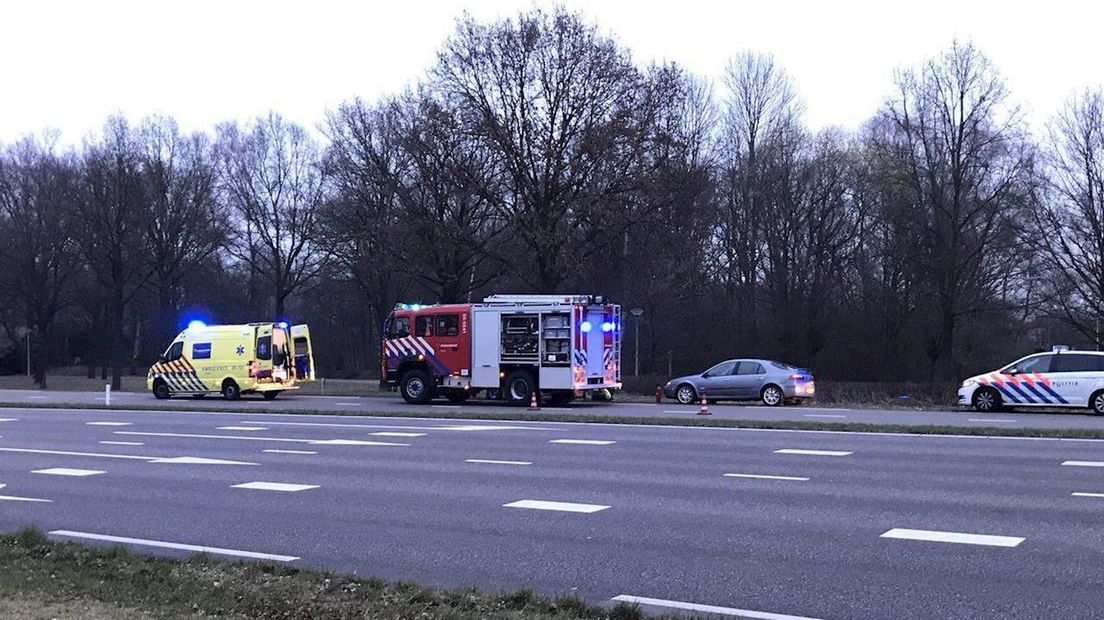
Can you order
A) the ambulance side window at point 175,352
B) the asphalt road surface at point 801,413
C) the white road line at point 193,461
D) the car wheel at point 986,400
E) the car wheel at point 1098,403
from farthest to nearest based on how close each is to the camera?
the ambulance side window at point 175,352
the car wheel at point 986,400
the car wheel at point 1098,403
the asphalt road surface at point 801,413
the white road line at point 193,461

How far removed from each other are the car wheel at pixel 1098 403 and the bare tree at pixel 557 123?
15504 mm

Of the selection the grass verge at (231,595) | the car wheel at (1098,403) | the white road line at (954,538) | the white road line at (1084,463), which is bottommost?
the grass verge at (231,595)

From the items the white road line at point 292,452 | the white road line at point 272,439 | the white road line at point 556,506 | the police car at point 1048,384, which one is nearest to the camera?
the white road line at point 556,506

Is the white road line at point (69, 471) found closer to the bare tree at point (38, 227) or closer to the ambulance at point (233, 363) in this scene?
the ambulance at point (233, 363)

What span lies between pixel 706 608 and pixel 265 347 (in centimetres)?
3090

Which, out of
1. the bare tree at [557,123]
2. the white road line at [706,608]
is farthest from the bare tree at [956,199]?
the white road line at [706,608]

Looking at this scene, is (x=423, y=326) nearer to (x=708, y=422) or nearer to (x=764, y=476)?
(x=708, y=422)

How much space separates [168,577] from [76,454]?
35.4ft

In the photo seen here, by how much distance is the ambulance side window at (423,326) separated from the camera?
1237 inches

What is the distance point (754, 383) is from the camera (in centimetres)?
3108

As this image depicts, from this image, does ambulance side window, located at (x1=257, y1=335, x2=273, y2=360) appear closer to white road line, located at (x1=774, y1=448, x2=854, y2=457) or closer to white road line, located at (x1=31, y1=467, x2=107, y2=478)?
white road line, located at (x1=31, y1=467, x2=107, y2=478)

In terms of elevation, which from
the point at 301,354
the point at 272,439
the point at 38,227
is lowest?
the point at 272,439

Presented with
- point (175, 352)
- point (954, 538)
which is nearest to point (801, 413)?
point (954, 538)

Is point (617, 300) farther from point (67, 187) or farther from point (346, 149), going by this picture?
point (67, 187)
